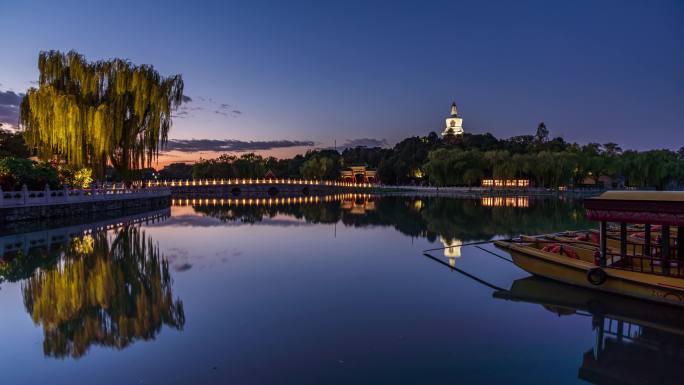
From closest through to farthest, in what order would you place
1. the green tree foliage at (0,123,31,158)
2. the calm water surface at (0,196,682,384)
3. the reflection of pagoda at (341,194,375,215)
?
the calm water surface at (0,196,682,384)
the reflection of pagoda at (341,194,375,215)
the green tree foliage at (0,123,31,158)

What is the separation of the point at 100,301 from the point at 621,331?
7713 millimetres

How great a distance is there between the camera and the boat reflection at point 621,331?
4.90 meters

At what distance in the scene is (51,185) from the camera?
2031 centimetres

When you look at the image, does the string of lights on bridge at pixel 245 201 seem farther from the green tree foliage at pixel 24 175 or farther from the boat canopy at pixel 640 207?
the boat canopy at pixel 640 207

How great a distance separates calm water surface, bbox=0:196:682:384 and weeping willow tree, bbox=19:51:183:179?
11701 millimetres

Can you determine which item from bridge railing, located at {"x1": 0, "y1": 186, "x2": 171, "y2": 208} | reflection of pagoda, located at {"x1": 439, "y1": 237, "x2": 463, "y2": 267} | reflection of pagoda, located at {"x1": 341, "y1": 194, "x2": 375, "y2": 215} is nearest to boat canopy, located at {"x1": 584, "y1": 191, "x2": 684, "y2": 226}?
reflection of pagoda, located at {"x1": 439, "y1": 237, "x2": 463, "y2": 267}

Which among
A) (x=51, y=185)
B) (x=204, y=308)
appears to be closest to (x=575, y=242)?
(x=204, y=308)

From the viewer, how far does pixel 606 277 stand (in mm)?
7352

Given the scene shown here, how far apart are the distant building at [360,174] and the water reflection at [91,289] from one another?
206 feet

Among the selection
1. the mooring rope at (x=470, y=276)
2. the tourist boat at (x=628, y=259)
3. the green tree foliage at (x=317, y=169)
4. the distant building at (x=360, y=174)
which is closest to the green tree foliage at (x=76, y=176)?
the mooring rope at (x=470, y=276)

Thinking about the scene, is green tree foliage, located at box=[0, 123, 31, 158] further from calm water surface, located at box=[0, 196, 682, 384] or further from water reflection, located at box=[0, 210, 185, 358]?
calm water surface, located at box=[0, 196, 682, 384]

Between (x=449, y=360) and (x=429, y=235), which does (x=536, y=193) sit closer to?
(x=429, y=235)

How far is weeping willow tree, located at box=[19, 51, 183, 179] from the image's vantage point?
21.6m

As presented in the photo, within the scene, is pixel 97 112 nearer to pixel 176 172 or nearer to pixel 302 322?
pixel 302 322
